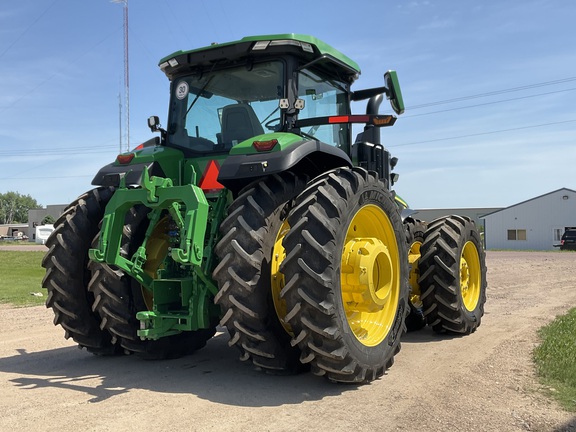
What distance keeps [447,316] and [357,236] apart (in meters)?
2.25

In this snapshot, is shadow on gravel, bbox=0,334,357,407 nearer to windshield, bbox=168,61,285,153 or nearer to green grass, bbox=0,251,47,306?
windshield, bbox=168,61,285,153

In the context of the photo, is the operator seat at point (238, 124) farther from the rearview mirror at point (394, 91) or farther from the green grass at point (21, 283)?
the green grass at point (21, 283)

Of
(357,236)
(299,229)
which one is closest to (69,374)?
(299,229)

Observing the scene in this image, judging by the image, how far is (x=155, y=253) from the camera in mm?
5168

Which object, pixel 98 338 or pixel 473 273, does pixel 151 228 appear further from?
pixel 473 273

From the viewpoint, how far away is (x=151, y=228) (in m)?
5.00

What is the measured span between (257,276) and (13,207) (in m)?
148

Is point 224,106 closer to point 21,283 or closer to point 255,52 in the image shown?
point 255,52

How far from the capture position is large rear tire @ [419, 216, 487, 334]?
677cm

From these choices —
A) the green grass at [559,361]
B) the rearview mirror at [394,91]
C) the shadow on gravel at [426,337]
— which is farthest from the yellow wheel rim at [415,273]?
the rearview mirror at [394,91]

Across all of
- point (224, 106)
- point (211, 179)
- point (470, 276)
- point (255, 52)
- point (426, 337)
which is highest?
point (255, 52)

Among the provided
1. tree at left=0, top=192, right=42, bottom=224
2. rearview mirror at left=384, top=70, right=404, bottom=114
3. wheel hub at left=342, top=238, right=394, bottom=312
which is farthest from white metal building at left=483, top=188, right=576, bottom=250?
tree at left=0, top=192, right=42, bottom=224

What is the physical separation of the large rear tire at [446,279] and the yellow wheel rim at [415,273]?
0.39 ft

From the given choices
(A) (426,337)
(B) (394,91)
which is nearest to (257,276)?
(B) (394,91)
